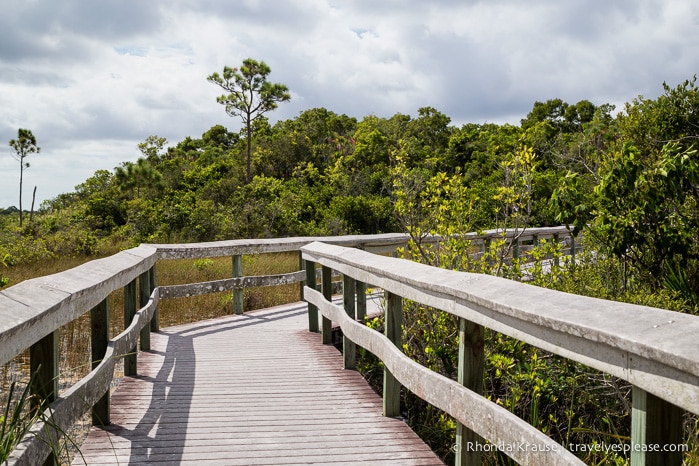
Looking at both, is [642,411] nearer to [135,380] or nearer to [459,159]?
[135,380]

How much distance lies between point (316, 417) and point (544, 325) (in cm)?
273

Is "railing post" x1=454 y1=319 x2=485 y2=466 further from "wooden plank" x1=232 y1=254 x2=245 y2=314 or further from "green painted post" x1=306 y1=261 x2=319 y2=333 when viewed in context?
"wooden plank" x1=232 y1=254 x2=245 y2=314

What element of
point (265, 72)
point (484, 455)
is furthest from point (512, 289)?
point (265, 72)

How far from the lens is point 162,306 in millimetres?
10094

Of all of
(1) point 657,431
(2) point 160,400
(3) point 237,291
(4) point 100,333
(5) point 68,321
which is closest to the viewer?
(1) point 657,431

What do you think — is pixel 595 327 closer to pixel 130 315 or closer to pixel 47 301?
pixel 47 301

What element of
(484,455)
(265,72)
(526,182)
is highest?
(265,72)

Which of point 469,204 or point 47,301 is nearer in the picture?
point 47,301

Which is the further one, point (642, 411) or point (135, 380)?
point (135, 380)

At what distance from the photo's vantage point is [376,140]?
40.4 meters

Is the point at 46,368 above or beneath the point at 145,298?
above

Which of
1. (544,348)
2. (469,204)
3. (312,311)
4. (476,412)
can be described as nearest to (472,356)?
(476,412)

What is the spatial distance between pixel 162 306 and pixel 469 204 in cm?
501

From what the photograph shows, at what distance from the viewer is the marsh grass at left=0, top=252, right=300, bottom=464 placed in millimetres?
6682
